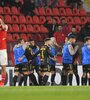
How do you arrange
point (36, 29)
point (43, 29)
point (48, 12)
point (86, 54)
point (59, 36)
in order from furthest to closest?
1. point (48, 12)
2. point (36, 29)
3. point (43, 29)
4. point (59, 36)
5. point (86, 54)

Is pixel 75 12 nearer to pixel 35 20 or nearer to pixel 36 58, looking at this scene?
pixel 35 20

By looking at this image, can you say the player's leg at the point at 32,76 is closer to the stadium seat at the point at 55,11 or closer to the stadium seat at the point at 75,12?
the stadium seat at the point at 55,11

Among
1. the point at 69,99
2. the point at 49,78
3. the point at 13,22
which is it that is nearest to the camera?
the point at 69,99

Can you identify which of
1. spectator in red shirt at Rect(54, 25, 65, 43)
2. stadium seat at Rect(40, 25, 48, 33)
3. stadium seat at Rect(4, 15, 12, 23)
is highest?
stadium seat at Rect(4, 15, 12, 23)

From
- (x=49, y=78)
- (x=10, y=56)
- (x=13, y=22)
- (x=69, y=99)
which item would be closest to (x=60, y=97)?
(x=69, y=99)

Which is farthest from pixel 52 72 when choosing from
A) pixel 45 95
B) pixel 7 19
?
pixel 45 95

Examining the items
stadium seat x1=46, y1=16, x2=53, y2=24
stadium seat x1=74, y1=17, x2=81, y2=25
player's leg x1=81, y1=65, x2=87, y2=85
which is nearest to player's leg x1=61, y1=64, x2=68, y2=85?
player's leg x1=81, y1=65, x2=87, y2=85

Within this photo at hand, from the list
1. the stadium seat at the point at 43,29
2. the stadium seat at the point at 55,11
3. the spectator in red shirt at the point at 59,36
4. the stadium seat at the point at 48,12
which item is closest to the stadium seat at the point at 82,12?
the stadium seat at the point at 55,11

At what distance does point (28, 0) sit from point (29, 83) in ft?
19.8

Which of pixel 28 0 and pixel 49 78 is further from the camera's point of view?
pixel 28 0

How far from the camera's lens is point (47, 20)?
19812 millimetres

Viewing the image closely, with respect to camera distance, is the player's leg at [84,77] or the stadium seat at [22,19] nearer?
the player's leg at [84,77]

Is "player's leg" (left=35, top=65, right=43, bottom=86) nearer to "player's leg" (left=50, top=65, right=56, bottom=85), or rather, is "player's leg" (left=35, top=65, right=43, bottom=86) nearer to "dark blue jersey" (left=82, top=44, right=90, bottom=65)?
"player's leg" (left=50, top=65, right=56, bottom=85)

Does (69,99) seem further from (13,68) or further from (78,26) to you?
(78,26)
